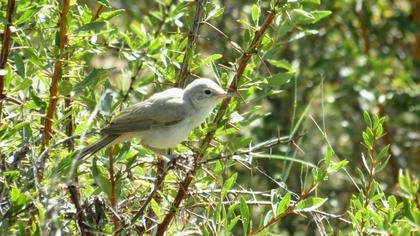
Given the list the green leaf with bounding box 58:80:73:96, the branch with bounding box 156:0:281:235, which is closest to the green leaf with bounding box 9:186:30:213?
the green leaf with bounding box 58:80:73:96

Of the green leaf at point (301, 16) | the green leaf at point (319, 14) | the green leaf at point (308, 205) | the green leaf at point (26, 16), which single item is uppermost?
the green leaf at point (26, 16)

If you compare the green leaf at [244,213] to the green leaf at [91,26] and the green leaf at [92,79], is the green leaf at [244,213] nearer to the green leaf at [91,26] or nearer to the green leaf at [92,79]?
the green leaf at [92,79]

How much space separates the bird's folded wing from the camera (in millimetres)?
3924

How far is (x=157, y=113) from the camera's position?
4234mm

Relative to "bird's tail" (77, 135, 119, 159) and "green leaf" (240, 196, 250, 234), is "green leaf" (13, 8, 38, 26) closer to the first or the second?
"bird's tail" (77, 135, 119, 159)

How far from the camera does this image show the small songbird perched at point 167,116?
12.3ft

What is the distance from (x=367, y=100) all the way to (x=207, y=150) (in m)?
3.18

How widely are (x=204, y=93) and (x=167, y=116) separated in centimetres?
26

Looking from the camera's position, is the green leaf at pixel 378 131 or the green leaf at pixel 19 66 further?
the green leaf at pixel 19 66

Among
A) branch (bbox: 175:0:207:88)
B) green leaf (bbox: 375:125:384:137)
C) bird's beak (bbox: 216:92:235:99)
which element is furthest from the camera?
bird's beak (bbox: 216:92:235:99)

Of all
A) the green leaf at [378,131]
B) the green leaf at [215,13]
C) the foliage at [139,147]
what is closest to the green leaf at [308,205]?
the foliage at [139,147]

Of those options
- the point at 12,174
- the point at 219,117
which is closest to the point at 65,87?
the point at 12,174

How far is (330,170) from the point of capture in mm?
3156

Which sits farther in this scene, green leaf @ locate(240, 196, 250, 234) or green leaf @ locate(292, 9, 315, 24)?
green leaf @ locate(292, 9, 315, 24)
